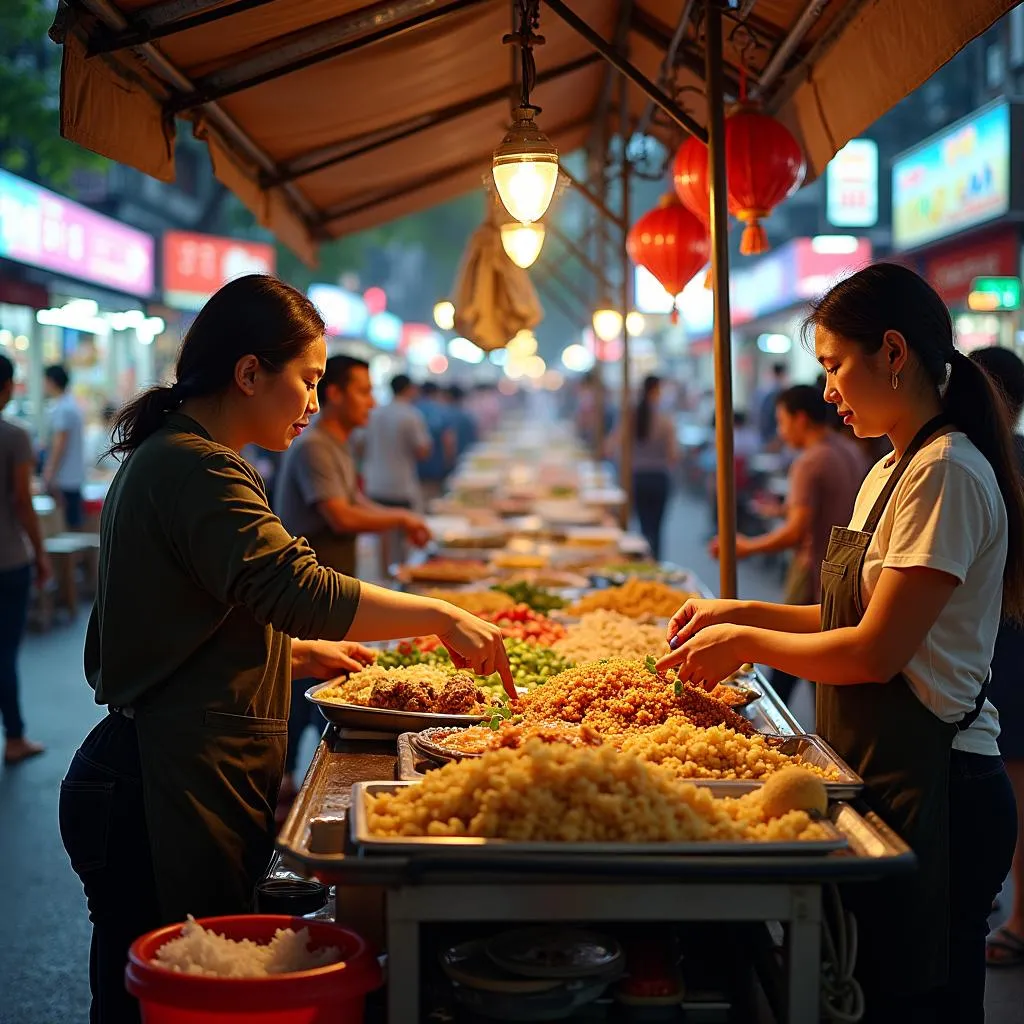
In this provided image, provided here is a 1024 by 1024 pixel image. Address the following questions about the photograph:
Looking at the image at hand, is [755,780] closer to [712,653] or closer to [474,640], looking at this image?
[712,653]

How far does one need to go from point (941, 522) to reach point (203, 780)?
178 centimetres

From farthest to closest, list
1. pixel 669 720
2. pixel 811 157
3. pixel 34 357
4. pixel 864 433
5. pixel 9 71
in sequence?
pixel 9 71 < pixel 34 357 < pixel 811 157 < pixel 669 720 < pixel 864 433

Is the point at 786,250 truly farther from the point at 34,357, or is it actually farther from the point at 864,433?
the point at 864,433

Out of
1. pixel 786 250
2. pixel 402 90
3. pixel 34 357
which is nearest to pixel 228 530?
pixel 402 90

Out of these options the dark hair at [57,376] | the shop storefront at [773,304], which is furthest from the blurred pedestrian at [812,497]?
the shop storefront at [773,304]

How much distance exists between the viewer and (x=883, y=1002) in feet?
9.43

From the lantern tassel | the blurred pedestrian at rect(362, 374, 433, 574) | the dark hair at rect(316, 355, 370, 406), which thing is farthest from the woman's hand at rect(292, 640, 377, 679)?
the blurred pedestrian at rect(362, 374, 433, 574)

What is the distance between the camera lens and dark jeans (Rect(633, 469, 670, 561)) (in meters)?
14.2

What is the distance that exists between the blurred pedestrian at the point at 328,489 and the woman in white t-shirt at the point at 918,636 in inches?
144

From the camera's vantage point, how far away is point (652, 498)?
562 inches

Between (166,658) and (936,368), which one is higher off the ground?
(936,368)

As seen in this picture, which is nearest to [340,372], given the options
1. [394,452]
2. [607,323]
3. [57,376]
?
[607,323]

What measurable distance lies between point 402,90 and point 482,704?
4.00 meters

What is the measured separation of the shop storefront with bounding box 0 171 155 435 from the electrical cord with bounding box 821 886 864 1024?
12681 millimetres
